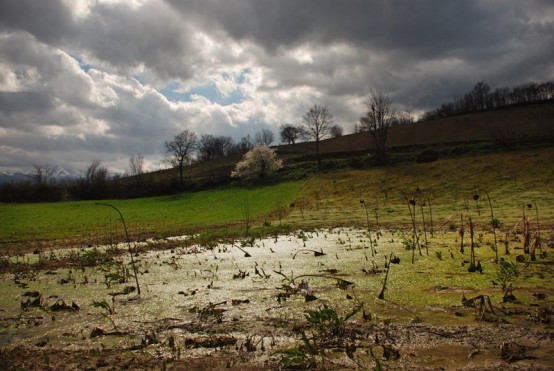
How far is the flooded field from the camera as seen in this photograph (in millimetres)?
3902

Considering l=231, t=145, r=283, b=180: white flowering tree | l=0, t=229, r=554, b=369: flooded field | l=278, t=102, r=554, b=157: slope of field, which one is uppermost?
l=278, t=102, r=554, b=157: slope of field

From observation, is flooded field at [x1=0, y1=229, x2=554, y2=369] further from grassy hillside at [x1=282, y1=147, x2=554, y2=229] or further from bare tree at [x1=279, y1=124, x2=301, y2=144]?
bare tree at [x1=279, y1=124, x2=301, y2=144]

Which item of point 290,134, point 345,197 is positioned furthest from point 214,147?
point 345,197

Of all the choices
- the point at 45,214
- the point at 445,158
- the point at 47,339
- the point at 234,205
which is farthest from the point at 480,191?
the point at 45,214

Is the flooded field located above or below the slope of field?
below

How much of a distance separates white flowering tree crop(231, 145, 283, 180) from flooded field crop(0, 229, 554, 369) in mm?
62931

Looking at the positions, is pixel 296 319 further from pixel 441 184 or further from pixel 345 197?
pixel 441 184

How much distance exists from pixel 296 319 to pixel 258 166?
6755 centimetres

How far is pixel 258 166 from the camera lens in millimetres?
72375

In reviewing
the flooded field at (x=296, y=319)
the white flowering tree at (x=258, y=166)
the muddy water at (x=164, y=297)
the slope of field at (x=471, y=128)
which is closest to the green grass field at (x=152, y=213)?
the white flowering tree at (x=258, y=166)

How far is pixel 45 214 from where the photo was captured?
4688 cm

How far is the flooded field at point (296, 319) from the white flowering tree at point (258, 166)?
6293cm

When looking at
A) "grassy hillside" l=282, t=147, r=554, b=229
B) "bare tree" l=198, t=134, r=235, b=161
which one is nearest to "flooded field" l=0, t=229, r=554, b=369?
"grassy hillside" l=282, t=147, r=554, b=229

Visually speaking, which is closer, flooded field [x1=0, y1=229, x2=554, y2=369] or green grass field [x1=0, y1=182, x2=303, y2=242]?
flooded field [x1=0, y1=229, x2=554, y2=369]
